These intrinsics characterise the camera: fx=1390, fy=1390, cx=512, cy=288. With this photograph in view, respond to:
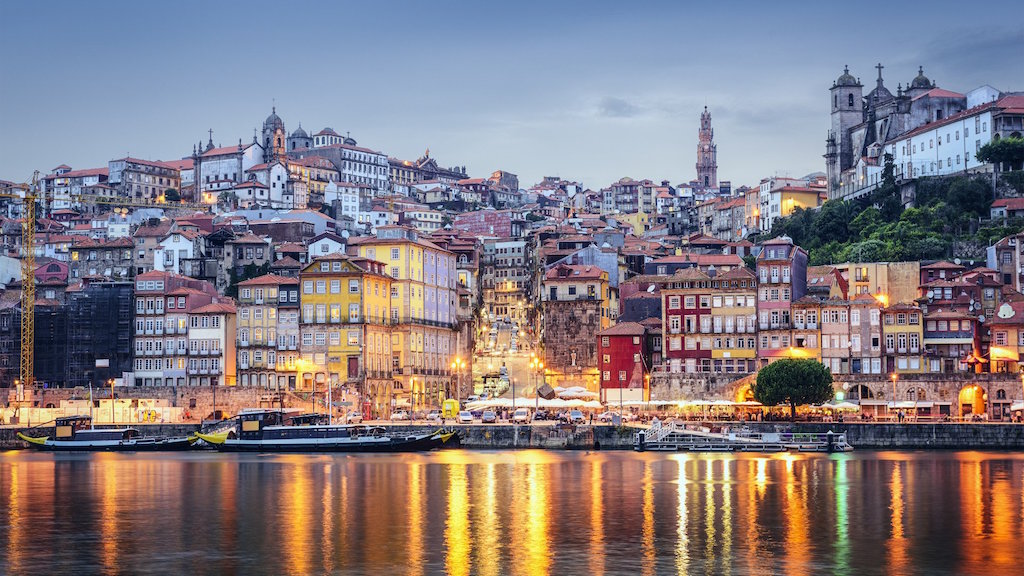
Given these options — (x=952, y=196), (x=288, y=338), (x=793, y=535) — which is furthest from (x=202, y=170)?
(x=793, y=535)

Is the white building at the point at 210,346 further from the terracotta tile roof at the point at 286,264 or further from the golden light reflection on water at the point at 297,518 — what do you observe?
the golden light reflection on water at the point at 297,518

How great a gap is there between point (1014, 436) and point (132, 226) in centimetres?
9699

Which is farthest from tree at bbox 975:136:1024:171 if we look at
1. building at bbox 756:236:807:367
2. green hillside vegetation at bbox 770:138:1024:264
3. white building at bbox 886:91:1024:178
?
building at bbox 756:236:807:367

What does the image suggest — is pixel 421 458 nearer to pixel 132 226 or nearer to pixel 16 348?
pixel 16 348

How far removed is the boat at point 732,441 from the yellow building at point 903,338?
1218cm

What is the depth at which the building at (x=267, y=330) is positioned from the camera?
A: 96188 mm

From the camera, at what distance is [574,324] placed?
99250mm

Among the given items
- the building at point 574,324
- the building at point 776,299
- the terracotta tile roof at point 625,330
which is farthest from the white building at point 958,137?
the terracotta tile roof at point 625,330

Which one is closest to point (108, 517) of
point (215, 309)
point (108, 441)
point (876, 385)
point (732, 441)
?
point (108, 441)

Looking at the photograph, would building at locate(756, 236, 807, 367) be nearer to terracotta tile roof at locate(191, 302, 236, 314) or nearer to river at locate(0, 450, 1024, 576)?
river at locate(0, 450, 1024, 576)

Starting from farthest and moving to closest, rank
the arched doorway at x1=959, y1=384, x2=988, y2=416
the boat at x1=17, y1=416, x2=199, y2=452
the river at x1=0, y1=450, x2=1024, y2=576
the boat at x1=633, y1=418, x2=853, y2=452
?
1. the boat at x1=17, y1=416, x2=199, y2=452
2. the arched doorway at x1=959, y1=384, x2=988, y2=416
3. the boat at x1=633, y1=418, x2=853, y2=452
4. the river at x1=0, y1=450, x2=1024, y2=576

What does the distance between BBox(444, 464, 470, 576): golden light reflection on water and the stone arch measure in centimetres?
3306

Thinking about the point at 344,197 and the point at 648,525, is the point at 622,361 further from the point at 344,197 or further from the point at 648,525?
the point at 344,197

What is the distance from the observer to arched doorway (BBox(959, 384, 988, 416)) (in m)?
83.4
